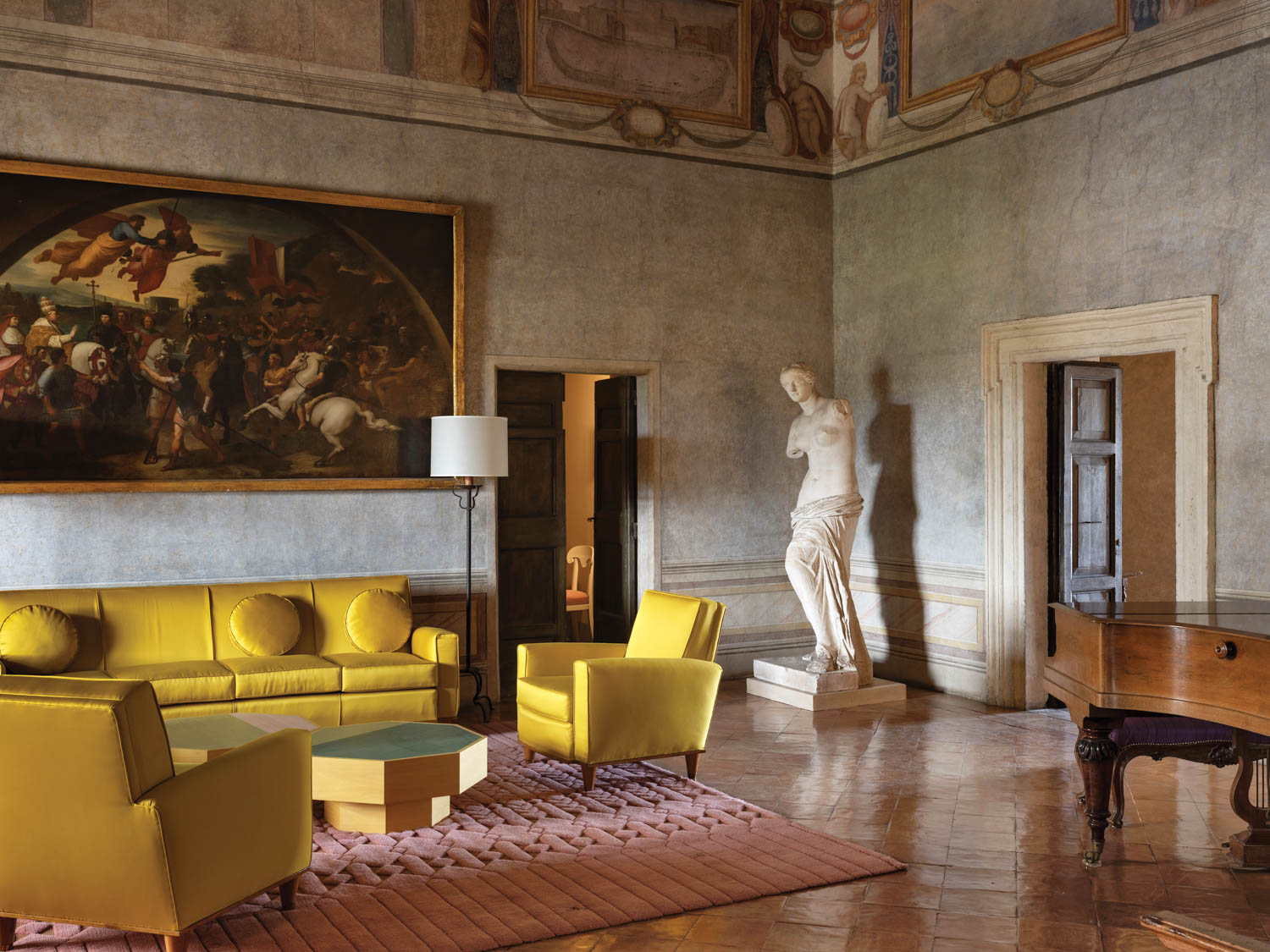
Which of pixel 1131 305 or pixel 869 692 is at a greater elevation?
pixel 1131 305

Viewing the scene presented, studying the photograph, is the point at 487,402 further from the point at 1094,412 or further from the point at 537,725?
the point at 1094,412

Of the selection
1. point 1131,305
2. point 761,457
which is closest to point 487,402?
point 761,457

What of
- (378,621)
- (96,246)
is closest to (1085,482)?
(378,621)

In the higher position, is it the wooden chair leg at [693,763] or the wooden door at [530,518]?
the wooden door at [530,518]

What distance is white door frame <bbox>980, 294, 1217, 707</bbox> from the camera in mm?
6496

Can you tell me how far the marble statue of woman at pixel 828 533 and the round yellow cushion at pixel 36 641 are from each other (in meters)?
4.53

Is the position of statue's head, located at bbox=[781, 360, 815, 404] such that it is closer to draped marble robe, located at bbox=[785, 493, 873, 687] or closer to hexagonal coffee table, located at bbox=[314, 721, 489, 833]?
draped marble robe, located at bbox=[785, 493, 873, 687]

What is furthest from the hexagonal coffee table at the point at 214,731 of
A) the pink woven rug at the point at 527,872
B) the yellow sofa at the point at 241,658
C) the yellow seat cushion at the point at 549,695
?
the yellow seat cushion at the point at 549,695

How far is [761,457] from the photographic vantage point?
29.5 ft

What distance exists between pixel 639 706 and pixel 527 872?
1.34 metres

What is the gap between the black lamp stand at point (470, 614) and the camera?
741 cm

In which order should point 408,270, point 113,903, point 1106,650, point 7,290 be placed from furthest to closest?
point 408,270
point 7,290
point 1106,650
point 113,903

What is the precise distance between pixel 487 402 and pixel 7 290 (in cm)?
295

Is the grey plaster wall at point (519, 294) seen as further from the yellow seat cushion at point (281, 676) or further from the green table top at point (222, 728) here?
the green table top at point (222, 728)
